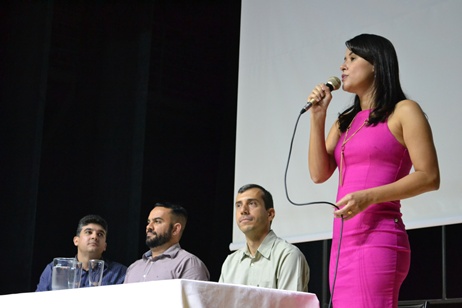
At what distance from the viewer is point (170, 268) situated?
138 inches

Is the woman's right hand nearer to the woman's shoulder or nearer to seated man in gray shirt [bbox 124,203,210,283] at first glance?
the woman's shoulder

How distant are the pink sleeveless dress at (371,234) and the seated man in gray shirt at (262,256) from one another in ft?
3.33

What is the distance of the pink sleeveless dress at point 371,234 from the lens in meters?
1.76

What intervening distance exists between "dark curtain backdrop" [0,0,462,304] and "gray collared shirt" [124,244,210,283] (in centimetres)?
88

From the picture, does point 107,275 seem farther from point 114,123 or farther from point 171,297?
point 171,297

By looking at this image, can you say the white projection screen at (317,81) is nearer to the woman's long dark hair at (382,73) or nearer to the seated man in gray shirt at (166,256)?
the seated man in gray shirt at (166,256)

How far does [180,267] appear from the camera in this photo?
3.47 m

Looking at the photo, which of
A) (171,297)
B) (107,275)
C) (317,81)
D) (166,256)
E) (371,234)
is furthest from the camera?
(107,275)

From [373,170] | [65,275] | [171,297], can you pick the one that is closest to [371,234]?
[373,170]

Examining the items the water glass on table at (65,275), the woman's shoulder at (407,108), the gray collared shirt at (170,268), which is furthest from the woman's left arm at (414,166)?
the gray collared shirt at (170,268)

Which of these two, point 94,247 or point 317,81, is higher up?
point 317,81

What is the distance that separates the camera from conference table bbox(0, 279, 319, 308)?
5.03 ft

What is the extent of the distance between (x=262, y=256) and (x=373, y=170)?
125 centimetres

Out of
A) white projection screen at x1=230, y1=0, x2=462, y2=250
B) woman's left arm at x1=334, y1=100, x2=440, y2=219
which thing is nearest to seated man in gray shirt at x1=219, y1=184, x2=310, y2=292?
white projection screen at x1=230, y1=0, x2=462, y2=250
